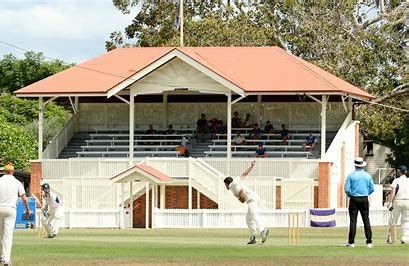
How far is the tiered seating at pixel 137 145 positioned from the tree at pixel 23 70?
45.4 m

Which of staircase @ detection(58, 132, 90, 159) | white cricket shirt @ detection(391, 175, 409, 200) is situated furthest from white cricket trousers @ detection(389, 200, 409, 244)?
staircase @ detection(58, 132, 90, 159)

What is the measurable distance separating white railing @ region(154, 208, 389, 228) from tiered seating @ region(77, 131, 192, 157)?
316 inches

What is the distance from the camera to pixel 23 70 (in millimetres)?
102125

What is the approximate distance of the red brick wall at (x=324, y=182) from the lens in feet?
165

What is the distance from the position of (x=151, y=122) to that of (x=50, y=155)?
211 inches

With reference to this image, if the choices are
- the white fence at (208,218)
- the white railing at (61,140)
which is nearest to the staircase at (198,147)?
the white railing at (61,140)

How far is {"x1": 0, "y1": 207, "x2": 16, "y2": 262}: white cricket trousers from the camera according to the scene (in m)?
21.0

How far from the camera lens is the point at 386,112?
6888cm

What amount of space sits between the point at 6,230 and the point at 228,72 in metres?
33.0

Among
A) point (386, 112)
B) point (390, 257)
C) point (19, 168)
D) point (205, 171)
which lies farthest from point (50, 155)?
point (390, 257)

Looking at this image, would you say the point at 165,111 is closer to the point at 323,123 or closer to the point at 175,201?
the point at 175,201

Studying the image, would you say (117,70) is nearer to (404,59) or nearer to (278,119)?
(278,119)

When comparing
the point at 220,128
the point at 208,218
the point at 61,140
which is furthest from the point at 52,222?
the point at 61,140

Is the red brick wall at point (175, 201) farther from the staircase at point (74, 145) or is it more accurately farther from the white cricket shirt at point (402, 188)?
the white cricket shirt at point (402, 188)
